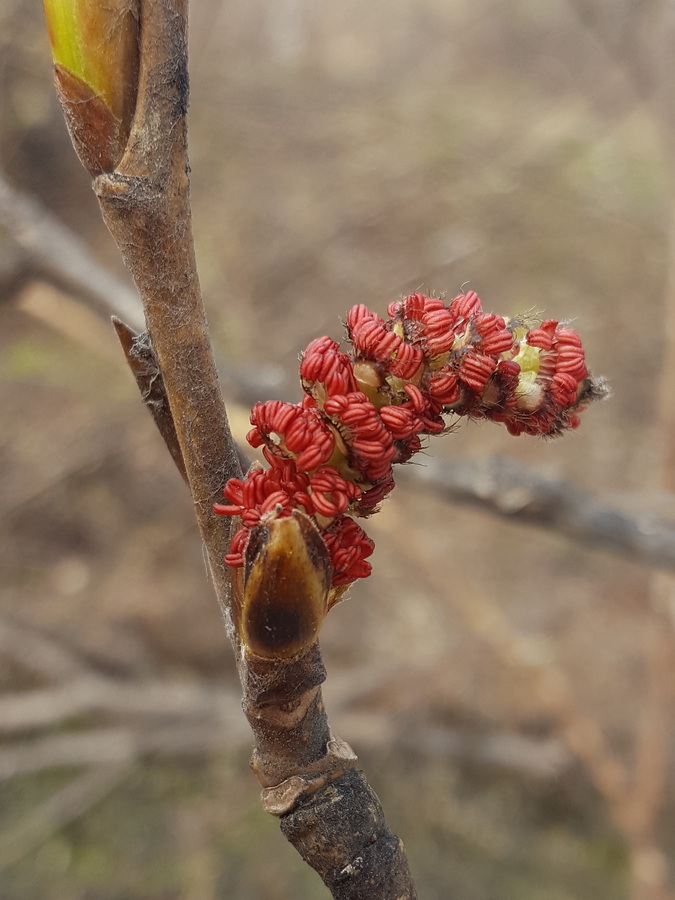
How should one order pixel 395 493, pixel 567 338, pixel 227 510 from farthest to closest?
pixel 395 493 < pixel 567 338 < pixel 227 510

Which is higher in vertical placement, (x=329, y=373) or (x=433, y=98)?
(x=433, y=98)

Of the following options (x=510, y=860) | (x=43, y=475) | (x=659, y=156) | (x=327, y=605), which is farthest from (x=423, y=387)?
(x=659, y=156)

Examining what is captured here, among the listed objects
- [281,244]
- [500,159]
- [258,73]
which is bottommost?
[281,244]

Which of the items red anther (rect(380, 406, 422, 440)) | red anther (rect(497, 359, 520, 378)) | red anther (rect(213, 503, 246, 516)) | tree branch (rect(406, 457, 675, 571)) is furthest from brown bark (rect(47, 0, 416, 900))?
tree branch (rect(406, 457, 675, 571))

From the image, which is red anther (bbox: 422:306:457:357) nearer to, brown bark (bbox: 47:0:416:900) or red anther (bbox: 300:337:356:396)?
red anther (bbox: 300:337:356:396)

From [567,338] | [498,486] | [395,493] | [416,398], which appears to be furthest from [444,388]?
[395,493]

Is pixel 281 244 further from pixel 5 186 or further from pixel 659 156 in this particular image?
pixel 5 186

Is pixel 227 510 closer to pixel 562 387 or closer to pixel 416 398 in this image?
pixel 416 398

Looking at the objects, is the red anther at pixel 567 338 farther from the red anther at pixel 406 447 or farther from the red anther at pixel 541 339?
the red anther at pixel 406 447
